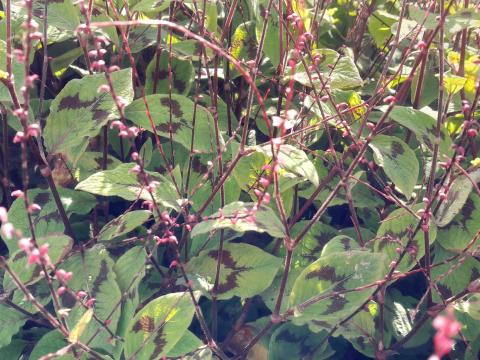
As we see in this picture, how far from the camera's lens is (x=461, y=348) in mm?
1332

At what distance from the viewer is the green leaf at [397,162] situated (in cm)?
126

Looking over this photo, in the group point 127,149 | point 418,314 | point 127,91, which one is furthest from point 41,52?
point 418,314

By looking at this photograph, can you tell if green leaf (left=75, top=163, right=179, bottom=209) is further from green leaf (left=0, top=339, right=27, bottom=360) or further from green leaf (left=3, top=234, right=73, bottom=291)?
green leaf (left=0, top=339, right=27, bottom=360)

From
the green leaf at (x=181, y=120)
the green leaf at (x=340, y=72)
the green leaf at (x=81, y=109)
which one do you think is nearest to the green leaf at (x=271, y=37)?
the green leaf at (x=340, y=72)

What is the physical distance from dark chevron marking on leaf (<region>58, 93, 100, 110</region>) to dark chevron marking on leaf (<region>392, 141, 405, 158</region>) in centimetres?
62

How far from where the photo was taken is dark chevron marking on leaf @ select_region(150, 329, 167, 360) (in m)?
1.09

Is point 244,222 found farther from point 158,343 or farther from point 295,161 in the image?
point 158,343

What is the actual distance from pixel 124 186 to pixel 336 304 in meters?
0.45

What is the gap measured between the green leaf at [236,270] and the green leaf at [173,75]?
1.51ft

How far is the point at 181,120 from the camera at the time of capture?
4.48 ft

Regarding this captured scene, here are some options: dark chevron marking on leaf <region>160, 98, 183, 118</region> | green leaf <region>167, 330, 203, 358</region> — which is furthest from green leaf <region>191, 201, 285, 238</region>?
dark chevron marking on leaf <region>160, 98, 183, 118</region>

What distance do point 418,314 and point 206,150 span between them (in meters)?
0.58

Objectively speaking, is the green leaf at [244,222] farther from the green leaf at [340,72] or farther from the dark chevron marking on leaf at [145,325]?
the green leaf at [340,72]

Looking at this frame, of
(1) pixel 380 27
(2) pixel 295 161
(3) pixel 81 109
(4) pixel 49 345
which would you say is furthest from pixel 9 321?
(1) pixel 380 27
